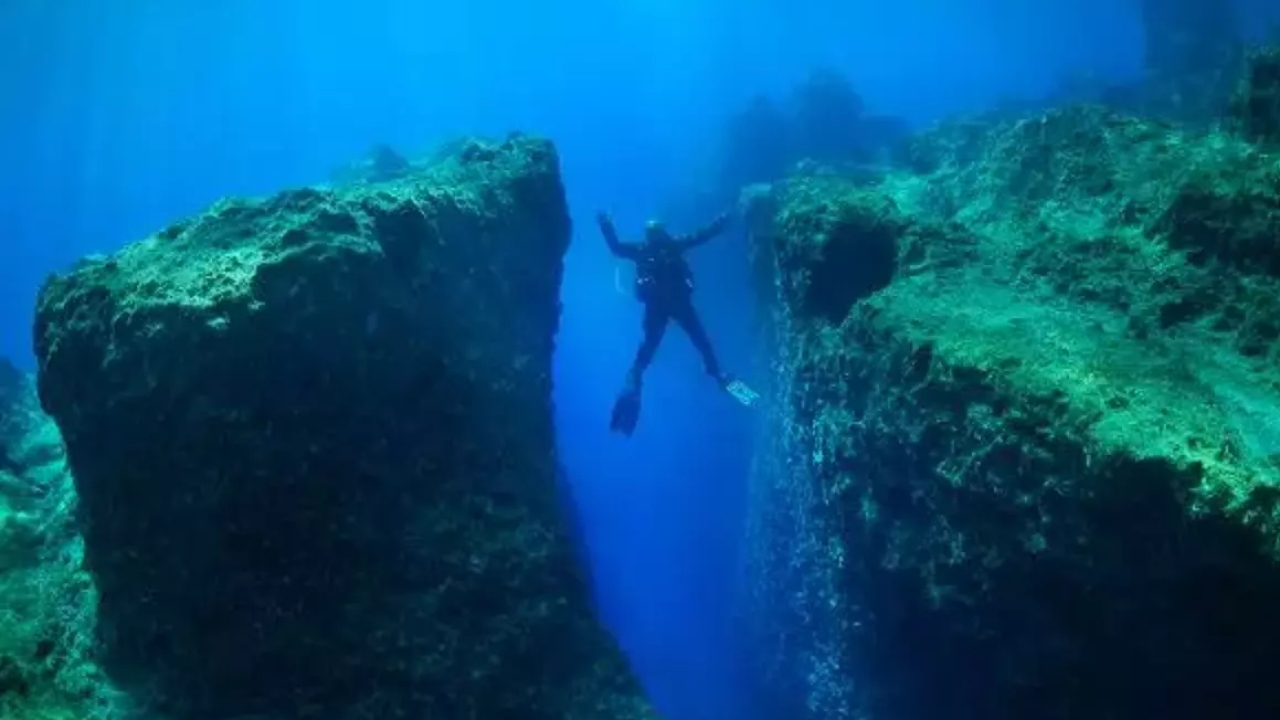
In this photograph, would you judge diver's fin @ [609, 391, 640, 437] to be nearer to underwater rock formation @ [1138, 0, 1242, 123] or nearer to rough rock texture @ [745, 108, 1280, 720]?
rough rock texture @ [745, 108, 1280, 720]

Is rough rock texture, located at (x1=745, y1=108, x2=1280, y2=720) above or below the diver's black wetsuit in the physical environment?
below

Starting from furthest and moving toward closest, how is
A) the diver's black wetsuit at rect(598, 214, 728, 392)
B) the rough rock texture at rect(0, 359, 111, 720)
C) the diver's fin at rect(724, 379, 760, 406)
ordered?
the diver's black wetsuit at rect(598, 214, 728, 392) < the diver's fin at rect(724, 379, 760, 406) < the rough rock texture at rect(0, 359, 111, 720)

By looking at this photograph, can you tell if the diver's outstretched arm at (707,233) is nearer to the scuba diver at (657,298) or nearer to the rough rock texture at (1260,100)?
the scuba diver at (657,298)

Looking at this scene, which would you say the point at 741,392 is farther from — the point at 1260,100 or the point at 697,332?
the point at 1260,100

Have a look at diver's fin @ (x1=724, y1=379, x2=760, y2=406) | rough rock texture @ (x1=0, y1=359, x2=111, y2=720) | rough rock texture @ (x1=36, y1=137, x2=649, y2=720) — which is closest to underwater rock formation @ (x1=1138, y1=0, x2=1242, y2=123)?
diver's fin @ (x1=724, y1=379, x2=760, y2=406)

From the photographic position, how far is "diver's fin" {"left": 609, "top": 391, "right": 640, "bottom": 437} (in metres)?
15.0

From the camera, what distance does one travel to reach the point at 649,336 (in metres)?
16.0

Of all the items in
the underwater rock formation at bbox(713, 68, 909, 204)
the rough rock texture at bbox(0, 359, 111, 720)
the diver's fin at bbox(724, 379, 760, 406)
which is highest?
the underwater rock formation at bbox(713, 68, 909, 204)

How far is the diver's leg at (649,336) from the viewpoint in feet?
50.8

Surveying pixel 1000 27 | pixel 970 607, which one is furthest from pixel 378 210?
pixel 1000 27

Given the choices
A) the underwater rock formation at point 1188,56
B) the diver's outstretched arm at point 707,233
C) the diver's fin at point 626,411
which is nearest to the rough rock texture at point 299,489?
the diver's outstretched arm at point 707,233

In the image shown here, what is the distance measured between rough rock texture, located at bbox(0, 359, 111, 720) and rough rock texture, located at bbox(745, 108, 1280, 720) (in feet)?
19.4

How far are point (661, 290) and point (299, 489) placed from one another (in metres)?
10.2

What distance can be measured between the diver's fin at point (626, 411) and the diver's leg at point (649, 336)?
331 mm
